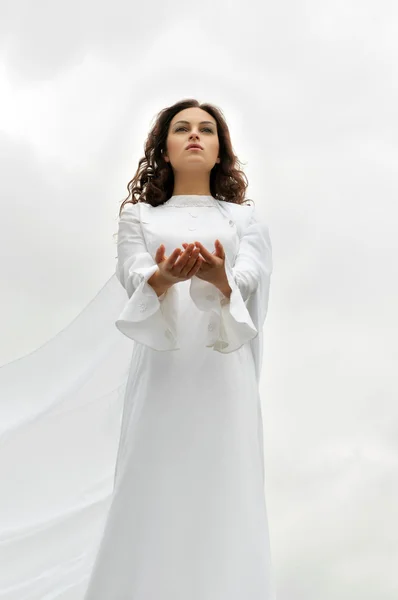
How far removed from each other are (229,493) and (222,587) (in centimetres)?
42

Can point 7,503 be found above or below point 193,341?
below

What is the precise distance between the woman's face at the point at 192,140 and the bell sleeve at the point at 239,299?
0.52m

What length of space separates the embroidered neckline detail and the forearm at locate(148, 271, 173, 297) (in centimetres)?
77

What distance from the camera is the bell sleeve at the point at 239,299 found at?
4289 millimetres

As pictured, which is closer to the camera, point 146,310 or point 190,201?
point 146,310

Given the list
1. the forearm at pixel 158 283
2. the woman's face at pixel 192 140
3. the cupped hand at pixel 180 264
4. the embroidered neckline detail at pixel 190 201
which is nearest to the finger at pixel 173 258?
the cupped hand at pixel 180 264

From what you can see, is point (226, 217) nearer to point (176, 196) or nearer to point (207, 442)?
point (176, 196)

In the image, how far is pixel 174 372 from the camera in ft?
15.0

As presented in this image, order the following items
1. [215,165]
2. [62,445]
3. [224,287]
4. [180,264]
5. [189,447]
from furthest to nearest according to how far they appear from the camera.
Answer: [62,445], [215,165], [189,447], [224,287], [180,264]

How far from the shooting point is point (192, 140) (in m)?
5.05

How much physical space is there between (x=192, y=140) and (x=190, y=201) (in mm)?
333

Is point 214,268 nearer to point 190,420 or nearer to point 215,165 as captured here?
point 190,420

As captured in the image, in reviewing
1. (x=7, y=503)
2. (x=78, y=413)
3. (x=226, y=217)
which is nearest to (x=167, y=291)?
(x=226, y=217)

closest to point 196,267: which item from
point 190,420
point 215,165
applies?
point 190,420
